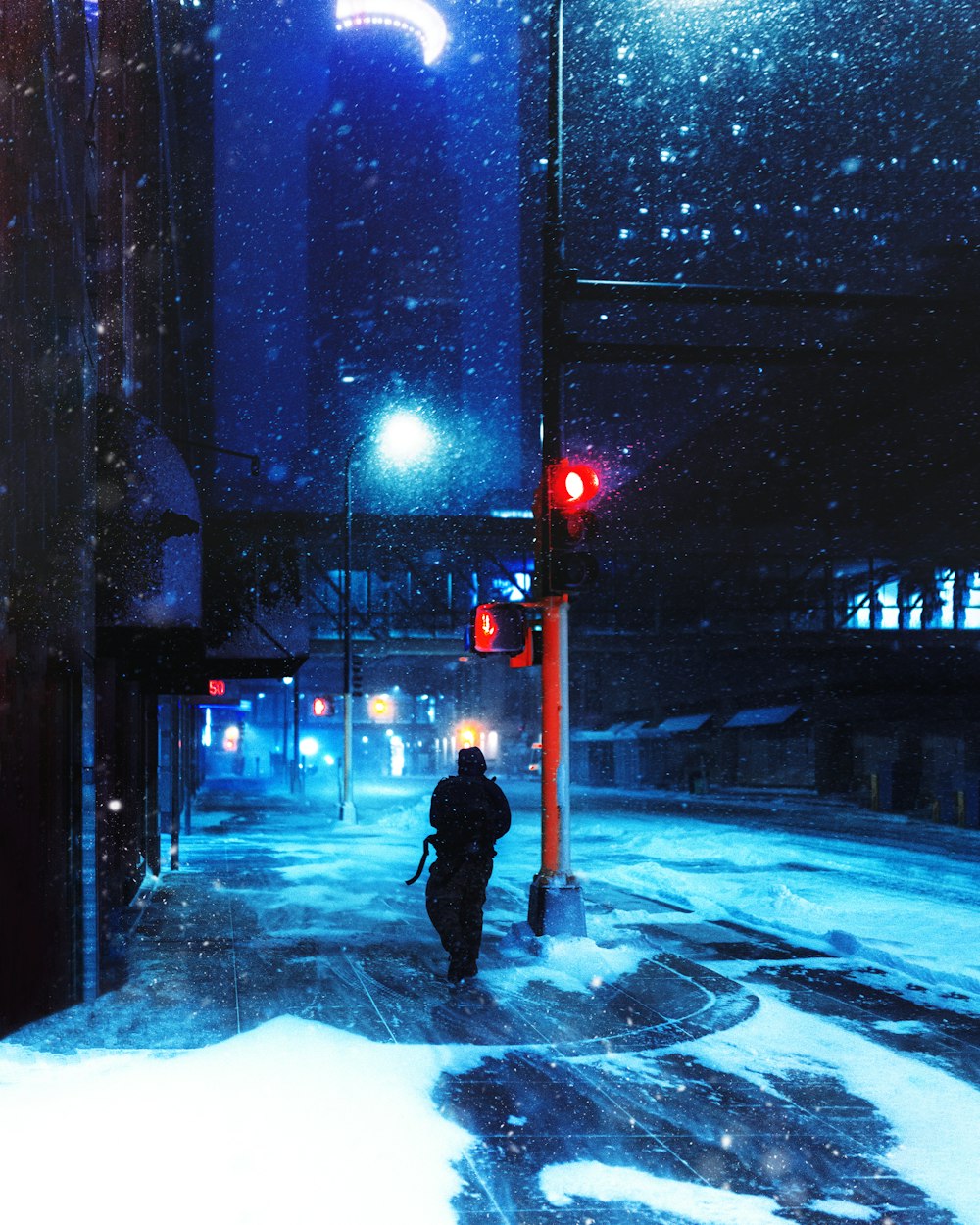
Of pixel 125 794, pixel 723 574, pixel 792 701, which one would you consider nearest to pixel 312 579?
pixel 723 574

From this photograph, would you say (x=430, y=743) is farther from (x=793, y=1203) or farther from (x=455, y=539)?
(x=793, y=1203)

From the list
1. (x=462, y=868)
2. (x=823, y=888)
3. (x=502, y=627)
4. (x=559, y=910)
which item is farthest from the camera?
(x=823, y=888)

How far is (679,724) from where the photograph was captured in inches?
2292

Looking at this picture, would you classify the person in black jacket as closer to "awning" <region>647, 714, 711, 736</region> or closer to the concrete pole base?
the concrete pole base

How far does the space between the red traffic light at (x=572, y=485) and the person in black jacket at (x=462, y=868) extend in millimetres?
3195

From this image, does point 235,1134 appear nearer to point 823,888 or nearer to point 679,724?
point 823,888

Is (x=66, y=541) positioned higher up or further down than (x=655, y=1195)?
higher up

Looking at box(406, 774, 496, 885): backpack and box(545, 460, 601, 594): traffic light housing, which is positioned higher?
box(545, 460, 601, 594): traffic light housing

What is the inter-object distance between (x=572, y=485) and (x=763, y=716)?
41784 mm

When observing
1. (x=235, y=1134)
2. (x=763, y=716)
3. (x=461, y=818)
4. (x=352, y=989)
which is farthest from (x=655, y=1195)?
(x=763, y=716)

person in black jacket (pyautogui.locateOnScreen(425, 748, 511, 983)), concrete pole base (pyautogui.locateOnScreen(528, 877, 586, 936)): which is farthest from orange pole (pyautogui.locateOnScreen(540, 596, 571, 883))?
person in black jacket (pyautogui.locateOnScreen(425, 748, 511, 983))

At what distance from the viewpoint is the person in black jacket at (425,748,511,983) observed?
9.80 metres

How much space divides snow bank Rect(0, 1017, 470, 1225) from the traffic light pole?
3683 mm

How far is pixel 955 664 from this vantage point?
45.5m
